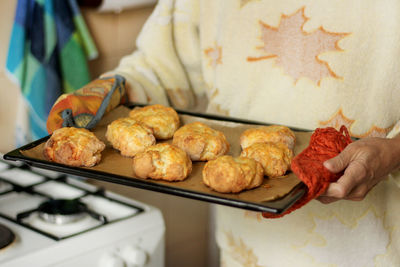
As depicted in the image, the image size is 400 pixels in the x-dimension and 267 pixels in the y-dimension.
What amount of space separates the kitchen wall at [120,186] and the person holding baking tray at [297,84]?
0.52 metres

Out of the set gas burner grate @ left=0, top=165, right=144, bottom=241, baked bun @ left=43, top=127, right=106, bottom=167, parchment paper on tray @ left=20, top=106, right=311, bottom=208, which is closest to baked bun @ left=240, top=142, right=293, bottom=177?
parchment paper on tray @ left=20, top=106, right=311, bottom=208

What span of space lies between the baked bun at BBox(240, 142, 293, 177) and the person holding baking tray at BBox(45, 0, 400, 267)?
94 mm

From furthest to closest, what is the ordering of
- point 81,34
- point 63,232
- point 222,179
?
point 81,34 < point 63,232 < point 222,179

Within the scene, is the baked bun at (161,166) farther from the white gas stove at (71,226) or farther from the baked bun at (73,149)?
the white gas stove at (71,226)

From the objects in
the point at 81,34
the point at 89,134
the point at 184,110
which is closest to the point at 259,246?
the point at 184,110

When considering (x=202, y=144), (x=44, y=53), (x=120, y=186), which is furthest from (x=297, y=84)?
(x=120, y=186)

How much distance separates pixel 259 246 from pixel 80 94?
1.79 ft

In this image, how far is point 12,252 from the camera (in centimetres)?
95

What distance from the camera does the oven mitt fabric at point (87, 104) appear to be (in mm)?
960

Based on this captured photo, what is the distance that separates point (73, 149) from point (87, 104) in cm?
17

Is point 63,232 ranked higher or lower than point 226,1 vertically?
lower

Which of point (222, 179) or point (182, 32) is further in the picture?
point (182, 32)

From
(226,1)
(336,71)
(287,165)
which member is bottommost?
(287,165)

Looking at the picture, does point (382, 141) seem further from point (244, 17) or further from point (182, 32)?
point (182, 32)
